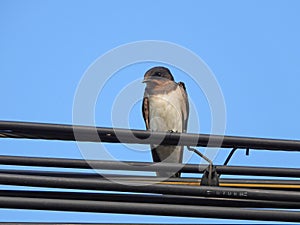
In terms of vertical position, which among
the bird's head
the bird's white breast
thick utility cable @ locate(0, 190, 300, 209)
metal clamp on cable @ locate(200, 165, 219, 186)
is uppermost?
the bird's head

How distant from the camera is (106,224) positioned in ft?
8.74

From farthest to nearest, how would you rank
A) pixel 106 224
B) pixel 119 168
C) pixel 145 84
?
pixel 145 84, pixel 119 168, pixel 106 224

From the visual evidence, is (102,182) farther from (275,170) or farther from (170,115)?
(170,115)

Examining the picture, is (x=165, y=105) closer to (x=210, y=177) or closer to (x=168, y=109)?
(x=168, y=109)

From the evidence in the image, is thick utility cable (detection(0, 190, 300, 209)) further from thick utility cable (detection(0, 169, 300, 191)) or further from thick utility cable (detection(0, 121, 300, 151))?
thick utility cable (detection(0, 121, 300, 151))

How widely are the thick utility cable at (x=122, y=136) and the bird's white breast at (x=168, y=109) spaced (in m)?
3.22

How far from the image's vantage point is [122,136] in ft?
9.43

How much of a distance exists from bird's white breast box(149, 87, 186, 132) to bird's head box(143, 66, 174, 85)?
144 mm

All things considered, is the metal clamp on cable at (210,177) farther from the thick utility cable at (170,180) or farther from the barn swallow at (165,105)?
the barn swallow at (165,105)

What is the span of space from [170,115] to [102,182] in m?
3.55

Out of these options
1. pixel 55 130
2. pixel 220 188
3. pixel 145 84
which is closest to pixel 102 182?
pixel 55 130

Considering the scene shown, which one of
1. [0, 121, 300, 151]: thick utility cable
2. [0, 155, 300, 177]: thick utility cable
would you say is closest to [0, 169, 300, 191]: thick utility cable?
[0, 155, 300, 177]: thick utility cable

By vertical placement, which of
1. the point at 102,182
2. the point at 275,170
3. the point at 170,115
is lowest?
the point at 102,182

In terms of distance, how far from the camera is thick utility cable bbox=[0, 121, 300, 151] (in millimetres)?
2797
